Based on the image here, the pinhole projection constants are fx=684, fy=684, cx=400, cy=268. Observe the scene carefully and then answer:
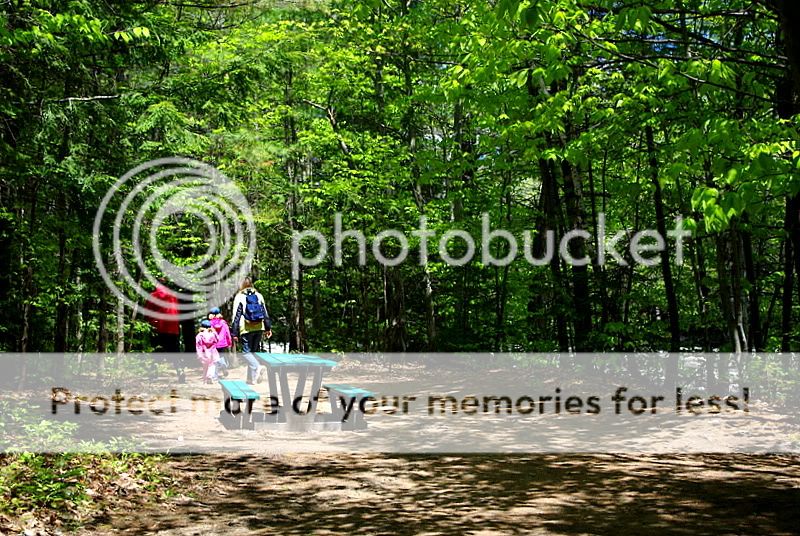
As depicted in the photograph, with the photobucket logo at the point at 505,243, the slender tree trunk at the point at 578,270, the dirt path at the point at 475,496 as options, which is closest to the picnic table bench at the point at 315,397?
the dirt path at the point at 475,496

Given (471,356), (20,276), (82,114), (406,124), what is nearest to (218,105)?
(82,114)

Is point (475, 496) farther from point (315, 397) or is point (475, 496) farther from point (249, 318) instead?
point (249, 318)

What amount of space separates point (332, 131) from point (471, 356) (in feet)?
24.8

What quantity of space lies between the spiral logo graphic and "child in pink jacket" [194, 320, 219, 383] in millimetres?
609

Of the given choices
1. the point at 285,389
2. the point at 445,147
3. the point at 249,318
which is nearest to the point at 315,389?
the point at 285,389

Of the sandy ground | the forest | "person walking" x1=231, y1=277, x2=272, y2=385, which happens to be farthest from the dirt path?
"person walking" x1=231, y1=277, x2=272, y2=385

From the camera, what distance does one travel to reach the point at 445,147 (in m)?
19.4

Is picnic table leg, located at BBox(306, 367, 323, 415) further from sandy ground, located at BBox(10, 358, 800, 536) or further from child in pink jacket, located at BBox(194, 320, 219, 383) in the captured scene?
child in pink jacket, located at BBox(194, 320, 219, 383)

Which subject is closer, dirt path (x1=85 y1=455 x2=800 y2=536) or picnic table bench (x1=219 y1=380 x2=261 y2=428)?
dirt path (x1=85 y1=455 x2=800 y2=536)

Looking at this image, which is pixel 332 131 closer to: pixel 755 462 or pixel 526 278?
pixel 526 278

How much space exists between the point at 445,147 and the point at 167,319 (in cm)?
955

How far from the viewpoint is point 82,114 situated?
9.09m

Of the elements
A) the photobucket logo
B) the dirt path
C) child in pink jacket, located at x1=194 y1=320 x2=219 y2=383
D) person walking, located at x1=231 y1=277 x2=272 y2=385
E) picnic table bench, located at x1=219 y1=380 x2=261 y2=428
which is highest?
the photobucket logo

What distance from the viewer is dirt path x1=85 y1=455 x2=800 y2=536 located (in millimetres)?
5195
